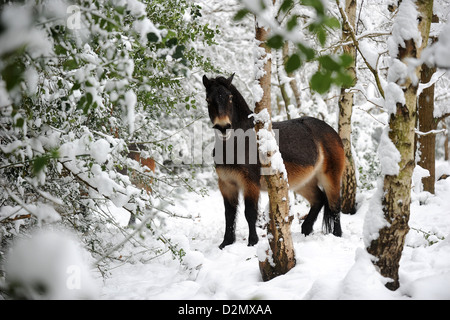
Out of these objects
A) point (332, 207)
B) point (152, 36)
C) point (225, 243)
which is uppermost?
point (152, 36)

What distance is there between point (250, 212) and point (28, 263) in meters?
3.72

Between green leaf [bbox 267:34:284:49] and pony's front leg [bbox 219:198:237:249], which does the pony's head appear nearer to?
pony's front leg [bbox 219:198:237:249]

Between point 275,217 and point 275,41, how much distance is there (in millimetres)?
2425

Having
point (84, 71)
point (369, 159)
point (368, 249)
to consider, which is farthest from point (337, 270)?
point (369, 159)

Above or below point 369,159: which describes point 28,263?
below

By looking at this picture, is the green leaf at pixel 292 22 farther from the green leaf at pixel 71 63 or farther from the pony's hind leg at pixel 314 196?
the pony's hind leg at pixel 314 196

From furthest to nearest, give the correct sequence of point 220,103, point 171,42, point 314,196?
point 314,196 → point 220,103 → point 171,42

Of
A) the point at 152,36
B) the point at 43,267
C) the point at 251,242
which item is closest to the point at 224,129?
the point at 251,242

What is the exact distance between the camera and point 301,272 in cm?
327

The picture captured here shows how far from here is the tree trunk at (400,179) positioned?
94.6 inches

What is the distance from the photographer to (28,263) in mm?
1462

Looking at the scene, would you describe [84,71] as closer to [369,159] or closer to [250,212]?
[250,212]

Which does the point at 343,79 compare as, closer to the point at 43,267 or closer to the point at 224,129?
the point at 43,267

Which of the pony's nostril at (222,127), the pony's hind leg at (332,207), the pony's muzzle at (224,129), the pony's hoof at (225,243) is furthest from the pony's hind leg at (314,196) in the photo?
the pony's nostril at (222,127)
